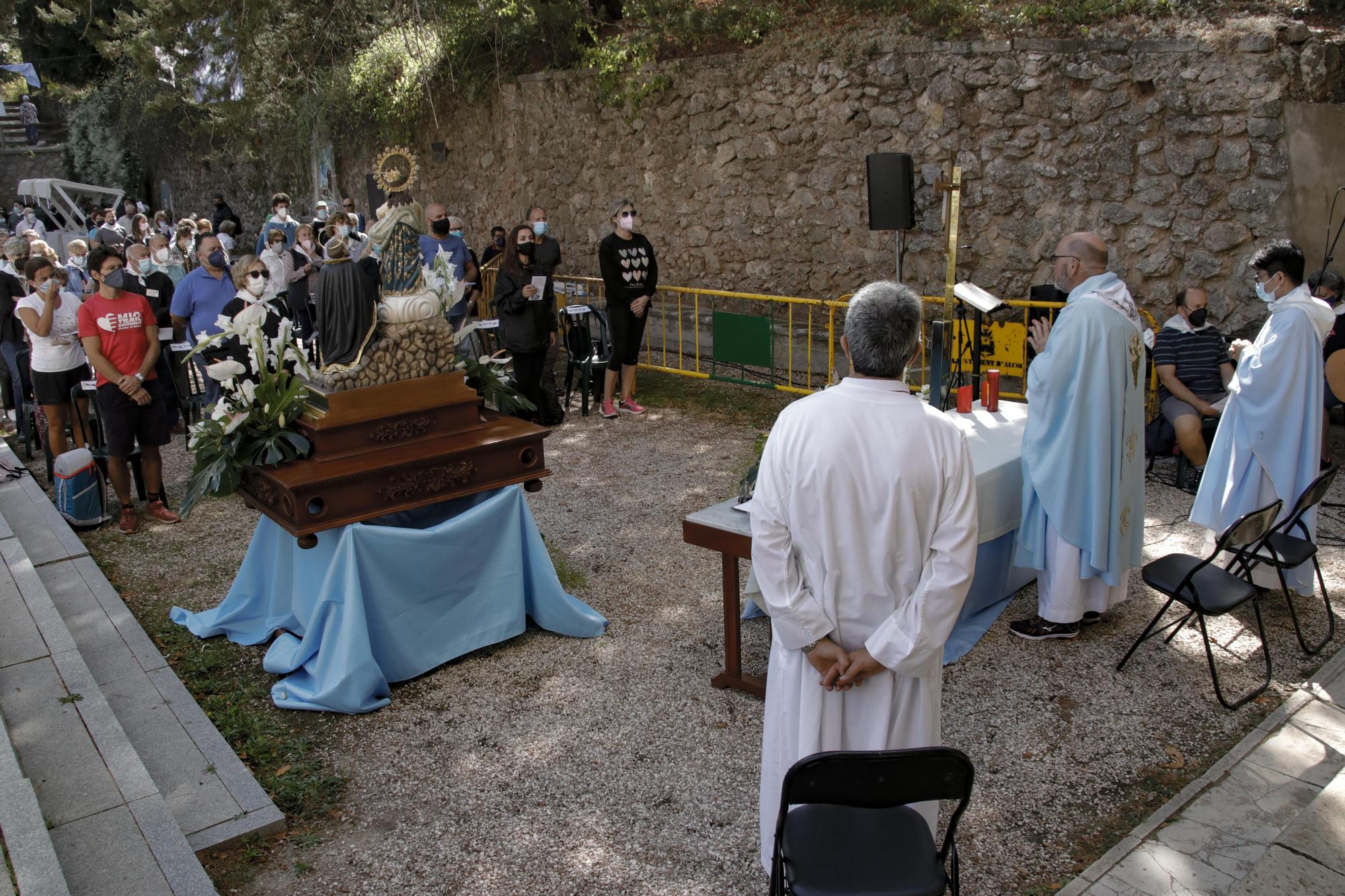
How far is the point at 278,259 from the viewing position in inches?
390

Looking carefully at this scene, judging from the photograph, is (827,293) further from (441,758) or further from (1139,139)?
(441,758)

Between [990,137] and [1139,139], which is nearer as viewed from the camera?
[1139,139]

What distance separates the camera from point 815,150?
10.7 metres

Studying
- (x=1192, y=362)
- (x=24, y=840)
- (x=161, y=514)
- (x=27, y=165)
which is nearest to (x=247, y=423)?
(x=24, y=840)

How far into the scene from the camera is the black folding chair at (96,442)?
7340 millimetres

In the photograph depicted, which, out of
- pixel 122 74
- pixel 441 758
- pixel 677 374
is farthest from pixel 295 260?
pixel 122 74

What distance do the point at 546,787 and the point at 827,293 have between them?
7.97 metres

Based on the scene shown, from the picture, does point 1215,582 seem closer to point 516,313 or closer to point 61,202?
point 516,313

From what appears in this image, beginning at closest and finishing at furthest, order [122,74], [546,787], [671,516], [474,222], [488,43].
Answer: [546,787]
[671,516]
[488,43]
[474,222]
[122,74]

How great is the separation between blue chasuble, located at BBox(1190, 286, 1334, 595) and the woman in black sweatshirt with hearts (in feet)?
16.5

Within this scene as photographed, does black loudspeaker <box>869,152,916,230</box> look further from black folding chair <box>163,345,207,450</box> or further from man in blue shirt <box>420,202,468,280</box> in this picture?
black folding chair <box>163,345,207,450</box>

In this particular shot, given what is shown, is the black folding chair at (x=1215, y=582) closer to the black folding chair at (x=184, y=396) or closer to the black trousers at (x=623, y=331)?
the black trousers at (x=623, y=331)

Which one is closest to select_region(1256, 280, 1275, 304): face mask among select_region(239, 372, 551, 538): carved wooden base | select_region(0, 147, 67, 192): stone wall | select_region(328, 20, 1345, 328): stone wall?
select_region(328, 20, 1345, 328): stone wall

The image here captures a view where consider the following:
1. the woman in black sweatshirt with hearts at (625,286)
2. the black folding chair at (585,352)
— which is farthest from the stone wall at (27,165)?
the woman in black sweatshirt with hearts at (625,286)
